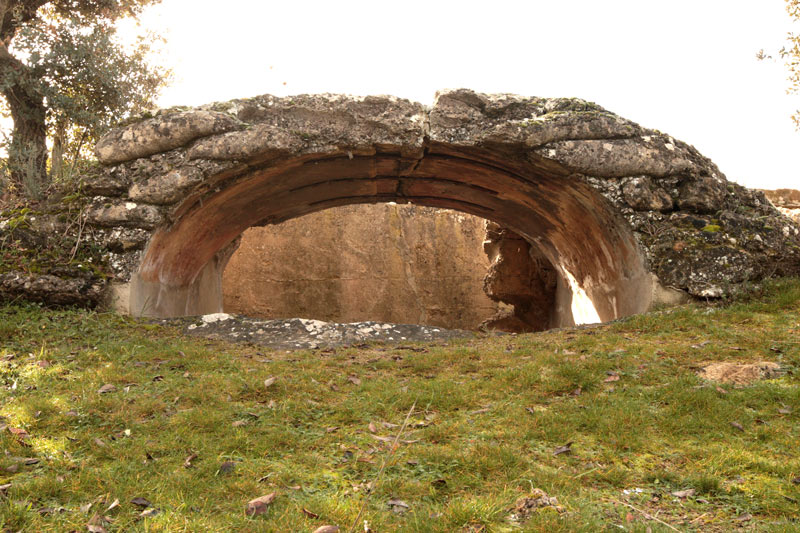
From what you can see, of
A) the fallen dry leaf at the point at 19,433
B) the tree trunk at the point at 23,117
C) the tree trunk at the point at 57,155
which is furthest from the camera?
the tree trunk at the point at 23,117

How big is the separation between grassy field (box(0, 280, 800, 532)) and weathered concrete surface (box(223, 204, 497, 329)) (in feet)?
30.2

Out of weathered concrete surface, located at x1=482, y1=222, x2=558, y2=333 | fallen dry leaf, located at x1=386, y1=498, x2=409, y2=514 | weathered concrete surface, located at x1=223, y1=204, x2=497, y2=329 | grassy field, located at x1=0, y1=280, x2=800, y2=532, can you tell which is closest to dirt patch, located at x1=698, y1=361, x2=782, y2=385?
grassy field, located at x1=0, y1=280, x2=800, y2=532

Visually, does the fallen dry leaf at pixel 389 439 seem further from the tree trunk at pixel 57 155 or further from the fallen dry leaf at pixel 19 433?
the tree trunk at pixel 57 155

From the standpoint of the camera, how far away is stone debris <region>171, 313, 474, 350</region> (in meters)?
6.76

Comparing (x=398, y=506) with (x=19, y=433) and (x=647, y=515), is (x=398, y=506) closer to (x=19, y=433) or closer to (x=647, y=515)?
(x=647, y=515)

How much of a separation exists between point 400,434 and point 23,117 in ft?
31.7

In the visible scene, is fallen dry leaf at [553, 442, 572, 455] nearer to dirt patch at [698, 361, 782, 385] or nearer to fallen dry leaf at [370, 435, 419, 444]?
fallen dry leaf at [370, 435, 419, 444]

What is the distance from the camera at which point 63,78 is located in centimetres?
945

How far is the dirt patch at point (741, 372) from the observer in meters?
4.54

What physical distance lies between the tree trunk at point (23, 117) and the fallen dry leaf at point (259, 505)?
7.41 m

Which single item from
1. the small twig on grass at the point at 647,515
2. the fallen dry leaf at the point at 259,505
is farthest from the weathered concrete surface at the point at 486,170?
the fallen dry leaf at the point at 259,505

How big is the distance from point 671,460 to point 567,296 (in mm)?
7045

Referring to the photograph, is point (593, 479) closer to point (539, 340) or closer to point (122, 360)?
point (539, 340)

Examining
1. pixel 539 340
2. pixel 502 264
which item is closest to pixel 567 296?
pixel 502 264
